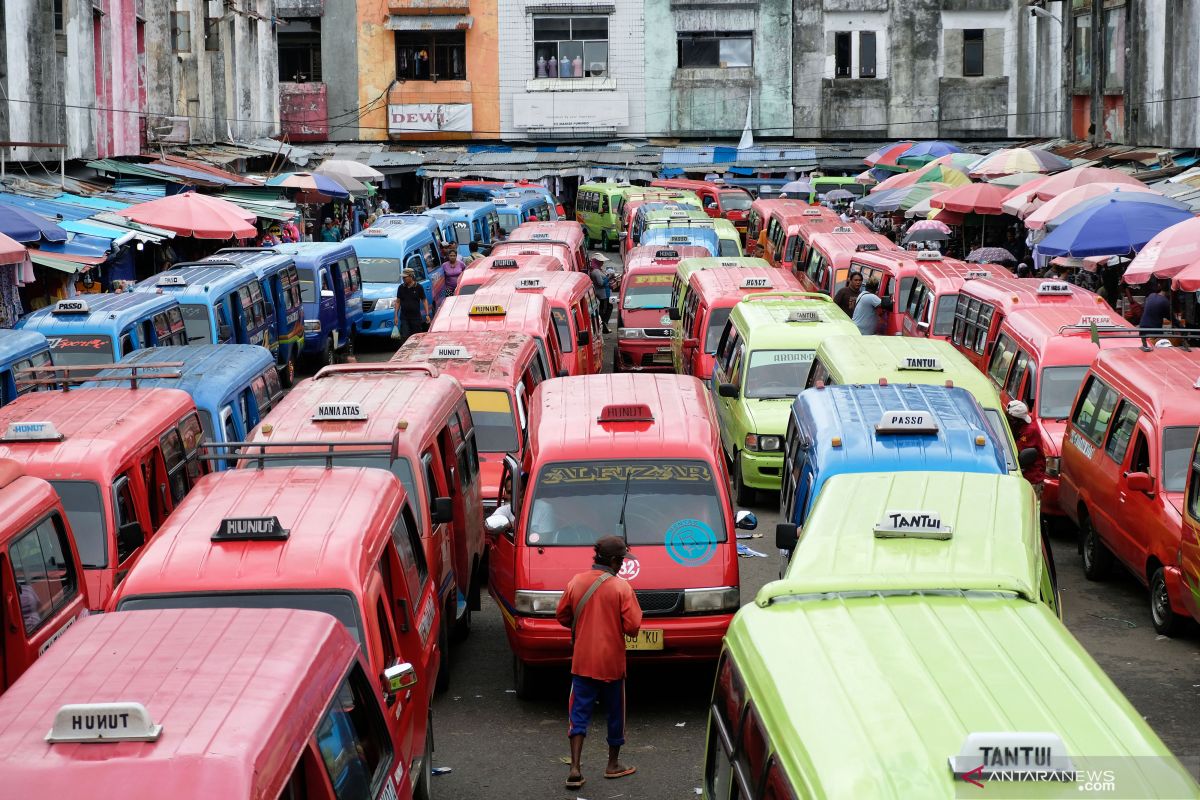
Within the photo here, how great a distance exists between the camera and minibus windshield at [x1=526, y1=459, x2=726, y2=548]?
10.8m

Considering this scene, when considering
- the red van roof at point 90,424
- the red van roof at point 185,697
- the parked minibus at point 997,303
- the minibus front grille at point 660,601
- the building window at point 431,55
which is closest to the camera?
the red van roof at point 185,697

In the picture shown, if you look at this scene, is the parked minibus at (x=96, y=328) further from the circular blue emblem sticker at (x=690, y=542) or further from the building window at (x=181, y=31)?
the building window at (x=181, y=31)

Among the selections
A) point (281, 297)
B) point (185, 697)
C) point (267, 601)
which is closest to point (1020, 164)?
point (281, 297)

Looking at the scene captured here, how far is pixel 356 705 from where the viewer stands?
21.8 feet

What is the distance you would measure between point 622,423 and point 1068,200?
535 inches

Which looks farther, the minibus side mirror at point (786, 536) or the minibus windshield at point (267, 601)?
the minibus side mirror at point (786, 536)

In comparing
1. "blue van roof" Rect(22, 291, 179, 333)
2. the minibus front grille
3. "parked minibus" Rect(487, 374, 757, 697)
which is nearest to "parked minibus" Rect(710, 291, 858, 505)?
"parked minibus" Rect(487, 374, 757, 697)

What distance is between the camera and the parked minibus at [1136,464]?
11969 mm

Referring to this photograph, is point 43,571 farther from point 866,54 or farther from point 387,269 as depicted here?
point 866,54

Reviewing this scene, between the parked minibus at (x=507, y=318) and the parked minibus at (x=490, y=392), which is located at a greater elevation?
the parked minibus at (x=507, y=318)

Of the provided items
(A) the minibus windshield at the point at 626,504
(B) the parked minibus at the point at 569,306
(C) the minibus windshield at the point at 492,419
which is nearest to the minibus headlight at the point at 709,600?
(A) the minibus windshield at the point at 626,504

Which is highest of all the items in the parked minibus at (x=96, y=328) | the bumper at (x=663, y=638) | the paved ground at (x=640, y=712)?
the parked minibus at (x=96, y=328)

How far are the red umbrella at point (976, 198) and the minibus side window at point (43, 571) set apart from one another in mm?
20836

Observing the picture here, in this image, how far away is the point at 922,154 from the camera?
136 feet
